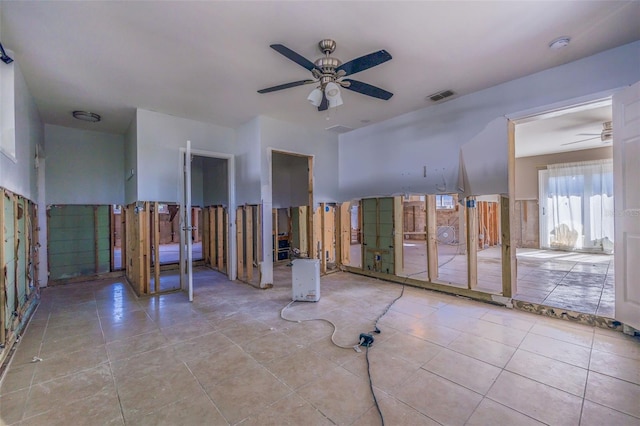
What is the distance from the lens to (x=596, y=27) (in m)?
2.65

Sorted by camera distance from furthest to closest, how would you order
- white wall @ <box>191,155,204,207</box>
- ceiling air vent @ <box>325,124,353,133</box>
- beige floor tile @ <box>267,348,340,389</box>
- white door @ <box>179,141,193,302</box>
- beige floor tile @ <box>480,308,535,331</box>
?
white wall @ <box>191,155,204,207</box> → ceiling air vent @ <box>325,124,353,133</box> → white door @ <box>179,141,193,302</box> → beige floor tile @ <box>480,308,535,331</box> → beige floor tile @ <box>267,348,340,389</box>

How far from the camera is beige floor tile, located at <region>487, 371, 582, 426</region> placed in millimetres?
1740

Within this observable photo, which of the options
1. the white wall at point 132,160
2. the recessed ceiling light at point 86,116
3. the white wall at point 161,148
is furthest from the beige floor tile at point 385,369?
the recessed ceiling light at point 86,116

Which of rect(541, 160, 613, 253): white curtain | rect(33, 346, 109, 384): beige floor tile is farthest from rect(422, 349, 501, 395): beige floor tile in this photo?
rect(541, 160, 613, 253): white curtain

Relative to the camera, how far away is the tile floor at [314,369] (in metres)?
1.80

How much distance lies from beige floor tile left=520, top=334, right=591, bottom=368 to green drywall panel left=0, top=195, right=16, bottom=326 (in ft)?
16.4

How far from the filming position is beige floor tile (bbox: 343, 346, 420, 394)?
209cm

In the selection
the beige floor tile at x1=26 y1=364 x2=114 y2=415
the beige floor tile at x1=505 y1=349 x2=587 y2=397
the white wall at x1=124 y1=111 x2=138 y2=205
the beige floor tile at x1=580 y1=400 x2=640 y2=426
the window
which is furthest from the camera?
the window

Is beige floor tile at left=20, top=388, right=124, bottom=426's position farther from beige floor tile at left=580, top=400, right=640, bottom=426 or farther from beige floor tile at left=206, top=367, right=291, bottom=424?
beige floor tile at left=580, top=400, right=640, bottom=426

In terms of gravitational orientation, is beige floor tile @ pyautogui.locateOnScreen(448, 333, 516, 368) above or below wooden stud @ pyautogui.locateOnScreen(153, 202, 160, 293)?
below

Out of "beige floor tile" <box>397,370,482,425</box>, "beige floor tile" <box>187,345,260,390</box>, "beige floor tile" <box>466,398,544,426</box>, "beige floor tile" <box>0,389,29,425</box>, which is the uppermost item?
"beige floor tile" <box>0,389,29,425</box>

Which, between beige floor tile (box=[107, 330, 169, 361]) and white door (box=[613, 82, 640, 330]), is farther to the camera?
white door (box=[613, 82, 640, 330])

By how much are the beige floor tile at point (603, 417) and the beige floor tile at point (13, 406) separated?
3.59 m

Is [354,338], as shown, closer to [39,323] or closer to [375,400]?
[375,400]
